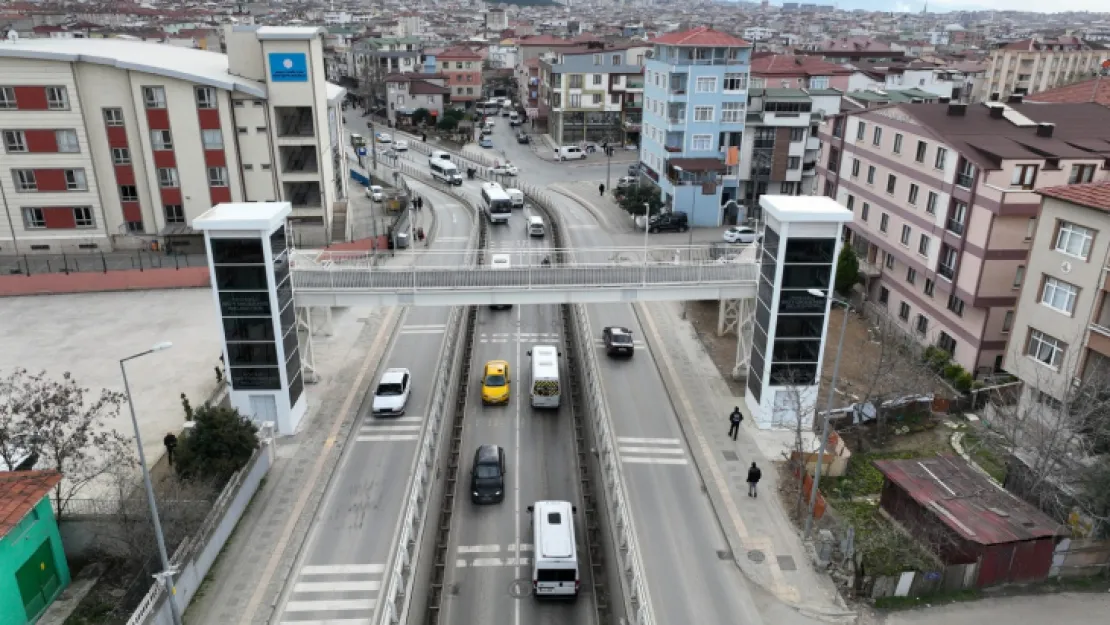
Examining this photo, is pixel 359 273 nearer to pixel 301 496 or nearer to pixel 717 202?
pixel 301 496

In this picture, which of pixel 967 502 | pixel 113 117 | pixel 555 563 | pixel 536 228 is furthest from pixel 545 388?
pixel 113 117

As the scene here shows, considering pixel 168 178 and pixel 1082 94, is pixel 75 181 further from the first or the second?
pixel 1082 94

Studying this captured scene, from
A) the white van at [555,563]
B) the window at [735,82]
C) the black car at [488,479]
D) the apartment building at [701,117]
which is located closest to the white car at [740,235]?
the apartment building at [701,117]

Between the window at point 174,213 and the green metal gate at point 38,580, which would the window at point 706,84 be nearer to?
the window at point 174,213

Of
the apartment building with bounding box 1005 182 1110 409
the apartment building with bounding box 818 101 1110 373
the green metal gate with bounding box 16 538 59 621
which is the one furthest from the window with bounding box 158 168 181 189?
the apartment building with bounding box 1005 182 1110 409

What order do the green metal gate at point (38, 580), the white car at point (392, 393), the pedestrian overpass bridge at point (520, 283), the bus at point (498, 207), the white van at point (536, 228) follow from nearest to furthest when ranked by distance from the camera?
1. the green metal gate at point (38, 580)
2. the white car at point (392, 393)
3. the pedestrian overpass bridge at point (520, 283)
4. the white van at point (536, 228)
5. the bus at point (498, 207)
